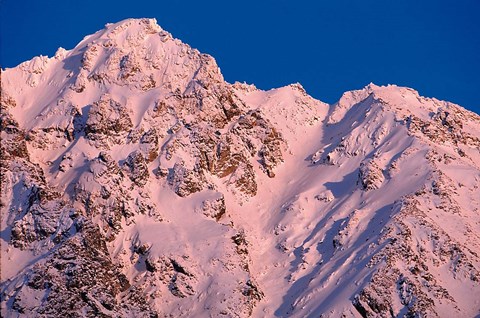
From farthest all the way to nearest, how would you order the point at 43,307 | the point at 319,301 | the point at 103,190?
1. the point at 103,190
2. the point at 319,301
3. the point at 43,307

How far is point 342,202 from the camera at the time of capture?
18538 cm

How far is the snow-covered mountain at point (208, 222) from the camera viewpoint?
514 feet

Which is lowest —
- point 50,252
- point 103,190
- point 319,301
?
point 319,301

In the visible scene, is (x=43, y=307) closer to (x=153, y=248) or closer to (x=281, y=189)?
(x=153, y=248)

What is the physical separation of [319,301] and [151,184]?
126 feet

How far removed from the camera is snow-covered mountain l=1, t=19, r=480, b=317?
514ft

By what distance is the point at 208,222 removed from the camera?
176 meters

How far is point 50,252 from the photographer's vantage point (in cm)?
15912

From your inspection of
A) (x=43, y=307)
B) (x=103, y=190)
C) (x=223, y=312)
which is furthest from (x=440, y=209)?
(x=43, y=307)

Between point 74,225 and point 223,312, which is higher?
point 74,225

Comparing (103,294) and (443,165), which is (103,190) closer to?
(103,294)

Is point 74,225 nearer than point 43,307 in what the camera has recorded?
No

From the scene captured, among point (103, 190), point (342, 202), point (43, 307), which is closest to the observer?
point (43, 307)

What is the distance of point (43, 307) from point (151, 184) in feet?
124
